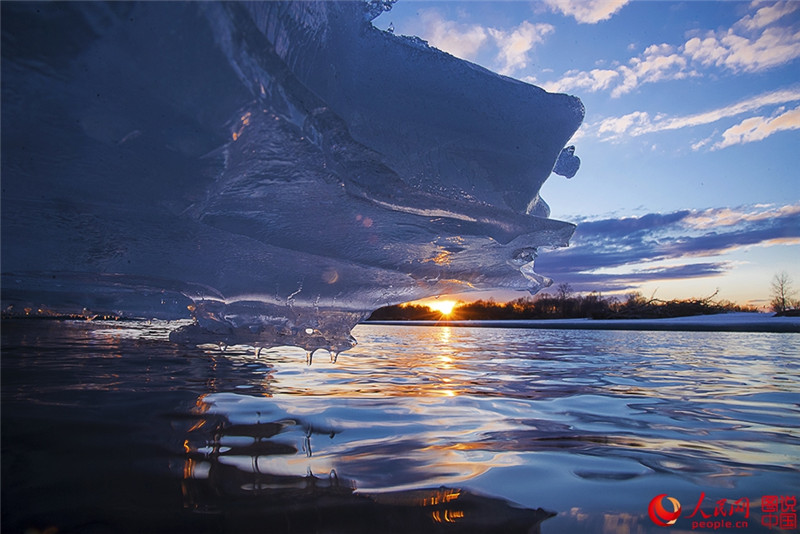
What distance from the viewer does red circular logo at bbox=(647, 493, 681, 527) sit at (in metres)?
1.22

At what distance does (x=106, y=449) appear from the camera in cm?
169

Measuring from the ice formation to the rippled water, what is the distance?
43.7 inches

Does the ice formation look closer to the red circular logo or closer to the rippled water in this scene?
the rippled water

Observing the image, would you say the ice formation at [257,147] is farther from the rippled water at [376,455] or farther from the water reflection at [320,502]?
the water reflection at [320,502]

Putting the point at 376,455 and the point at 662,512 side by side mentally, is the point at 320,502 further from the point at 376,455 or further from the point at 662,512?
the point at 662,512

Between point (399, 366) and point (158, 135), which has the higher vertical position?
point (158, 135)

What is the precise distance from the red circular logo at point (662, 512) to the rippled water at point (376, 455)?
3cm

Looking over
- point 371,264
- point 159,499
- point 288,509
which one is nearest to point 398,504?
point 288,509

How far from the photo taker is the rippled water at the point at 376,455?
47.3 inches

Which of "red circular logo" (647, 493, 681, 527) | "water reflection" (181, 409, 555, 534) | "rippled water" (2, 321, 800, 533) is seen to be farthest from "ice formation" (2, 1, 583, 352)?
"red circular logo" (647, 493, 681, 527)

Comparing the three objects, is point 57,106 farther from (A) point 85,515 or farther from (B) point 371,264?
(B) point 371,264

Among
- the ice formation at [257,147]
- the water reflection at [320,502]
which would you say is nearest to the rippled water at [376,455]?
the water reflection at [320,502]

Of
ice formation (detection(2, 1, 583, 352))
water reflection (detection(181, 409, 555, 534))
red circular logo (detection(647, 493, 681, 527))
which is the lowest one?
red circular logo (detection(647, 493, 681, 527))

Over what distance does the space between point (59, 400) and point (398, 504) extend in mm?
2295
